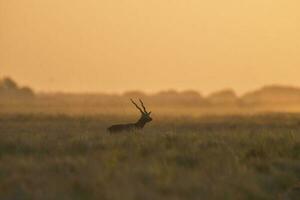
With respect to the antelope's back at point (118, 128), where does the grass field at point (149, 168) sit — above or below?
below

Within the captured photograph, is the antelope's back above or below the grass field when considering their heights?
above

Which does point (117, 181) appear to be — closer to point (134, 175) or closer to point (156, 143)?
point (134, 175)

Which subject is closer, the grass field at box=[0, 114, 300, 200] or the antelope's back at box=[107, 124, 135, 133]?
the grass field at box=[0, 114, 300, 200]

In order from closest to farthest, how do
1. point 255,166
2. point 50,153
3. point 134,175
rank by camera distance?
point 134,175 < point 255,166 < point 50,153

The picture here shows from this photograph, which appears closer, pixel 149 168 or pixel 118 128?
pixel 149 168

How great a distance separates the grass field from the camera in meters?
15.0

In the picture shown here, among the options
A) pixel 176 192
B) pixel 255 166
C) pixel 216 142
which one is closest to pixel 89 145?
pixel 216 142

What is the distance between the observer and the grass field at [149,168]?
1500 centimetres

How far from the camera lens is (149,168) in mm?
16688

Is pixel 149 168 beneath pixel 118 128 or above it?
beneath

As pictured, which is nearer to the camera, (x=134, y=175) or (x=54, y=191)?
(x=54, y=191)

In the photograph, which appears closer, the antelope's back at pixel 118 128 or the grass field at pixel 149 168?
the grass field at pixel 149 168

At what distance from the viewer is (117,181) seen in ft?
50.8

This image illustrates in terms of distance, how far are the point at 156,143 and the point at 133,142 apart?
0.68m
